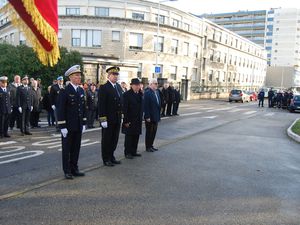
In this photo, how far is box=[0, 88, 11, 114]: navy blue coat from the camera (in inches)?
425

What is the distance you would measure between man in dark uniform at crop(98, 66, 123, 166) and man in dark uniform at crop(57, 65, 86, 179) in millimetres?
967

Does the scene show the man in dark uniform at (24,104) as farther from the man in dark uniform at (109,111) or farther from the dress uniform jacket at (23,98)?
the man in dark uniform at (109,111)

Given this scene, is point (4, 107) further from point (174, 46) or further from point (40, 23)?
point (174, 46)

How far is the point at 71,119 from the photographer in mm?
6480

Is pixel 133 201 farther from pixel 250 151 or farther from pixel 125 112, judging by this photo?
pixel 250 151

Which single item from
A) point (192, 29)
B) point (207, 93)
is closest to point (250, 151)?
point (207, 93)

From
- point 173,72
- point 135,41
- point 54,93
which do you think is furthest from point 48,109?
point 173,72

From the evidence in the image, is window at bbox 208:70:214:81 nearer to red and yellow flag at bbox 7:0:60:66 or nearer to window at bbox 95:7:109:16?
window at bbox 95:7:109:16

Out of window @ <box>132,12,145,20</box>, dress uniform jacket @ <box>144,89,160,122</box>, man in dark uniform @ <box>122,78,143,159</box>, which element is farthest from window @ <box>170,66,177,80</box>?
man in dark uniform @ <box>122,78,143,159</box>

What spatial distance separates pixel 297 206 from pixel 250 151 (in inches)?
183

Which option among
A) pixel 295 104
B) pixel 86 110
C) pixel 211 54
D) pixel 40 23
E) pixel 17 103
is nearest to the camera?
pixel 40 23

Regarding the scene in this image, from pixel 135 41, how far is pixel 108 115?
3668 cm

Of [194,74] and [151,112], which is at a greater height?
[194,74]

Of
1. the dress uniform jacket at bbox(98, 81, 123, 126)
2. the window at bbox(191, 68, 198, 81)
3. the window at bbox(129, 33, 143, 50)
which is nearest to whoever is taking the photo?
the dress uniform jacket at bbox(98, 81, 123, 126)
